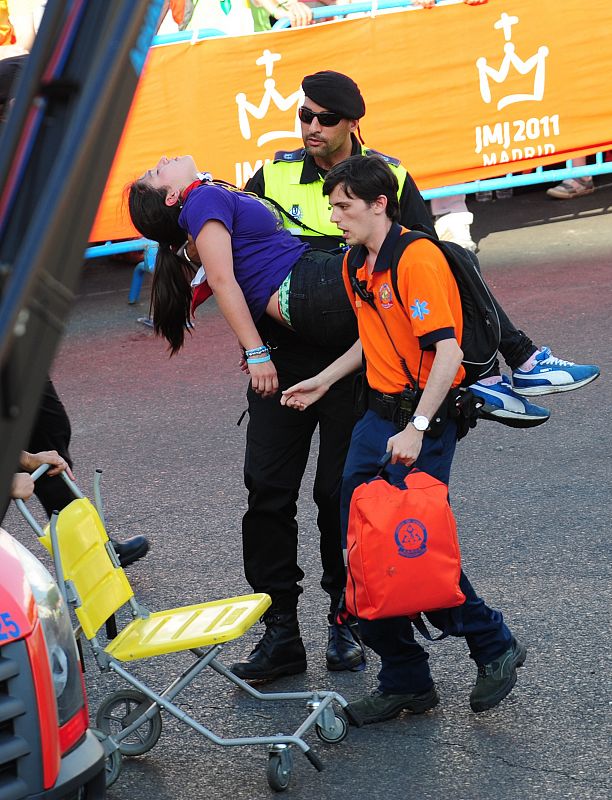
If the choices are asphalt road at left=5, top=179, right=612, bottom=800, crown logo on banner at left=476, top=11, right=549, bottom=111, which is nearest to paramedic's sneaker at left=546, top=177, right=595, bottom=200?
crown logo on banner at left=476, top=11, right=549, bottom=111

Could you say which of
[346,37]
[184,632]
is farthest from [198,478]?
[346,37]

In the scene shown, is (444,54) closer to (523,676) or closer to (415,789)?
(523,676)

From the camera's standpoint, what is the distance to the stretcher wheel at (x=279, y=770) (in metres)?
3.58

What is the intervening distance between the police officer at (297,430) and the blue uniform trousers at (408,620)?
16.2 inches

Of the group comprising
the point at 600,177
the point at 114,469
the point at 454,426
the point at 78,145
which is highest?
the point at 78,145

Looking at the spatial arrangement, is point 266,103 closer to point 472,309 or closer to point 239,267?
point 239,267

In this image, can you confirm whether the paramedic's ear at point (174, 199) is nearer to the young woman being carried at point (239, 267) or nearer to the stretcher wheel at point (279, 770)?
the young woman being carried at point (239, 267)

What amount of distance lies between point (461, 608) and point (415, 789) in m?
0.56

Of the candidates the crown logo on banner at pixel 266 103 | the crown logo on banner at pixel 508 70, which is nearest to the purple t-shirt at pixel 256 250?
the crown logo on banner at pixel 266 103

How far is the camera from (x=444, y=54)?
967cm

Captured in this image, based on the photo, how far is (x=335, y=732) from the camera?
385 centimetres

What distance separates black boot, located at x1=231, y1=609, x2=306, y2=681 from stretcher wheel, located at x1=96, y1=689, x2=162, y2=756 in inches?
21.2

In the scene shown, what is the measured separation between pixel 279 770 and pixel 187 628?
1.60 ft

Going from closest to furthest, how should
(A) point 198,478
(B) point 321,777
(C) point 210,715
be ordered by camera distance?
(B) point 321,777 < (C) point 210,715 < (A) point 198,478
